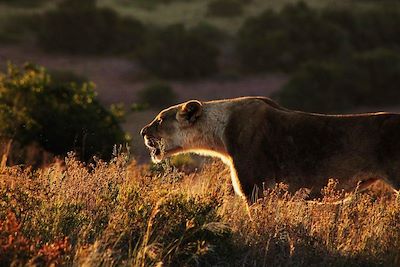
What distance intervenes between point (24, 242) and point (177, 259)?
1.34 m

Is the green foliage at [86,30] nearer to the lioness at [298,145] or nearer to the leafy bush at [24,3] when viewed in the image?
the leafy bush at [24,3]

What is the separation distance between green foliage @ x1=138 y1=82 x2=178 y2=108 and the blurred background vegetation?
2.0 inches

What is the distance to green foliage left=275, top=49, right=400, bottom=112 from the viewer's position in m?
33.3

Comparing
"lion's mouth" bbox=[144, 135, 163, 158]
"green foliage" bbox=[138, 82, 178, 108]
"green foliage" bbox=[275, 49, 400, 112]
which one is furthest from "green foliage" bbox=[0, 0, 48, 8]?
"lion's mouth" bbox=[144, 135, 163, 158]

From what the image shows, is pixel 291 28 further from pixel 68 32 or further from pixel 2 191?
pixel 2 191

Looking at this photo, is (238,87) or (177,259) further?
(238,87)

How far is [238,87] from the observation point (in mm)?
35656

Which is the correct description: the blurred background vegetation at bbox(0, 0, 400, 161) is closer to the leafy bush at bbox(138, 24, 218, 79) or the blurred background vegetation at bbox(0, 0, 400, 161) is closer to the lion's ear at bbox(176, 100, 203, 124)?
the leafy bush at bbox(138, 24, 218, 79)

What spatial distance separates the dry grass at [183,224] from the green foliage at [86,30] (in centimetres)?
3554

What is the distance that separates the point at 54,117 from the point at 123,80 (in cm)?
2130

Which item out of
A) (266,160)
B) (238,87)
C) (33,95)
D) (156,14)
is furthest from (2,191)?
(156,14)

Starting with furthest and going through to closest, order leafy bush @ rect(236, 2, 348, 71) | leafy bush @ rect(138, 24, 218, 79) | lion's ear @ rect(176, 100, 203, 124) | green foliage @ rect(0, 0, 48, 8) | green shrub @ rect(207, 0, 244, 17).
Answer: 1. green shrub @ rect(207, 0, 244, 17)
2. green foliage @ rect(0, 0, 48, 8)
3. leafy bush @ rect(236, 2, 348, 71)
4. leafy bush @ rect(138, 24, 218, 79)
5. lion's ear @ rect(176, 100, 203, 124)

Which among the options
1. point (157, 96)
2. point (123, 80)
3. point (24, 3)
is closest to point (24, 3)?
point (24, 3)

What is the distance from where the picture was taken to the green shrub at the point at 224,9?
191 ft
